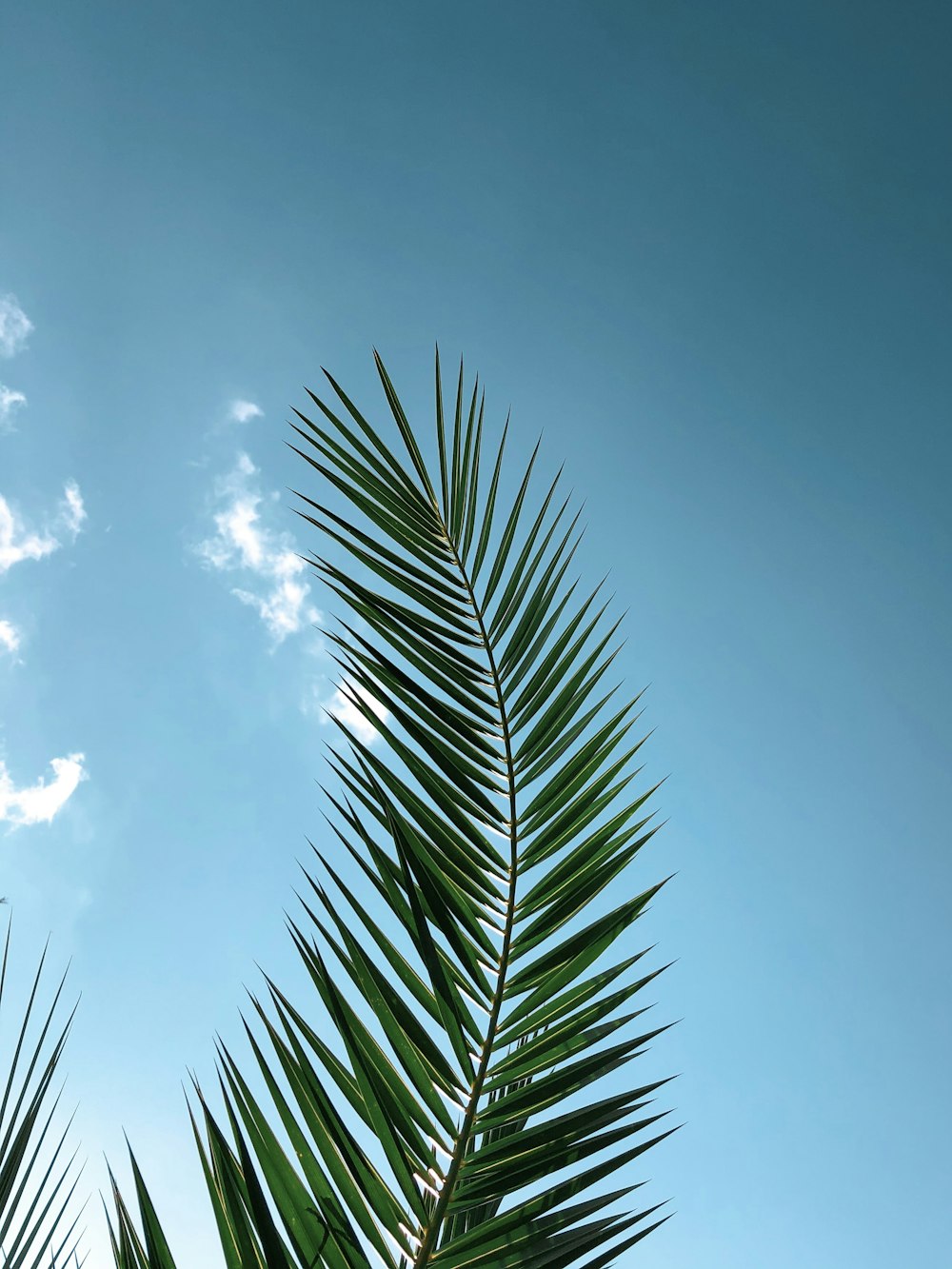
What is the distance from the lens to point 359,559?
128 cm

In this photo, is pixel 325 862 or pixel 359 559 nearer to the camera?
pixel 325 862

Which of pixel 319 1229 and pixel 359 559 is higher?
pixel 359 559

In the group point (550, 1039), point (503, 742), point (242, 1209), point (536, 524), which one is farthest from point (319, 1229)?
point (536, 524)

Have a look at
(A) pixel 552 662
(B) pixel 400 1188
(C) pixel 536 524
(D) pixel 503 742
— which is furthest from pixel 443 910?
(C) pixel 536 524

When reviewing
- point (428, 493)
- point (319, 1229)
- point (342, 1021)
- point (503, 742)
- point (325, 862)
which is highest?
point (428, 493)

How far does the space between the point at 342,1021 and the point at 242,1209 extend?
6.3 inches

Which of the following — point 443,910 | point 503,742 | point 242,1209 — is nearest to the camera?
point 242,1209

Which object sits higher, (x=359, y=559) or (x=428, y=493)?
(x=428, y=493)

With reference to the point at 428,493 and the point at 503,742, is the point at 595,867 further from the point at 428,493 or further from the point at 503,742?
the point at 428,493

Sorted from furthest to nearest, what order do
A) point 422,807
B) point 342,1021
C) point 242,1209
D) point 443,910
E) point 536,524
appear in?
1. point 536,524
2. point 422,807
3. point 443,910
4. point 342,1021
5. point 242,1209

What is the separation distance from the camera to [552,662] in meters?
1.35

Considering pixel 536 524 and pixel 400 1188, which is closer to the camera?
pixel 400 1188

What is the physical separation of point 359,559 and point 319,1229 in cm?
81

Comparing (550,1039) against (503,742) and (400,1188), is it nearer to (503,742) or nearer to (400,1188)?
(400,1188)
